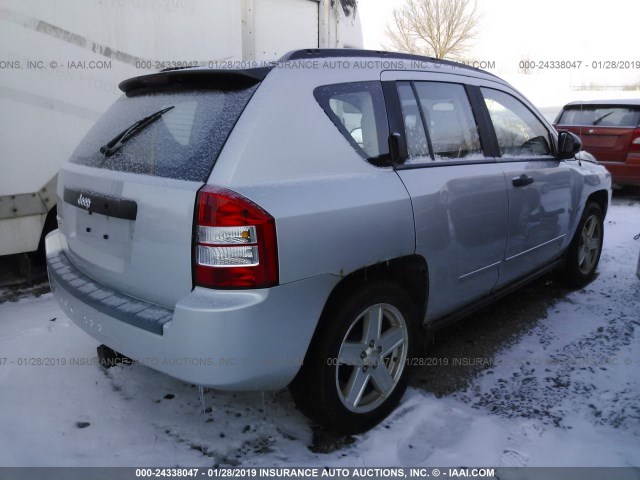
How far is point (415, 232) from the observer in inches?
98.9

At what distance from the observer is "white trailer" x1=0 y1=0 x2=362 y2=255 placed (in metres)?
3.69

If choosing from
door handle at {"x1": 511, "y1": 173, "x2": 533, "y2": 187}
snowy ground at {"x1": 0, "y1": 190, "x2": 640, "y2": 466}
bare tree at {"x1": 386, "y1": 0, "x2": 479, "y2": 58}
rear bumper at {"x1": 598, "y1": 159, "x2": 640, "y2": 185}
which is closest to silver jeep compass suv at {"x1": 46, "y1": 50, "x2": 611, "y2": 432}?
door handle at {"x1": 511, "y1": 173, "x2": 533, "y2": 187}

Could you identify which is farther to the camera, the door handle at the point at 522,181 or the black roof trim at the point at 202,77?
the door handle at the point at 522,181

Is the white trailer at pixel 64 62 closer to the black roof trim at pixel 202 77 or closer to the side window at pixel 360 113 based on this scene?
the black roof trim at pixel 202 77

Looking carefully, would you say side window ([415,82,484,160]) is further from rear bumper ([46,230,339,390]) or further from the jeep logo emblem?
the jeep logo emblem

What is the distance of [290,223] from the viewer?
199 centimetres

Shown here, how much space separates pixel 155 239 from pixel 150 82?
3.18ft

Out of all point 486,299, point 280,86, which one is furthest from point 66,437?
point 486,299

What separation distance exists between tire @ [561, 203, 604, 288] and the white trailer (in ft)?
9.60

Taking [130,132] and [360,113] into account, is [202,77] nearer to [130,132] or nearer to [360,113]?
[130,132]

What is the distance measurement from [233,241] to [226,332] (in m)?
0.34

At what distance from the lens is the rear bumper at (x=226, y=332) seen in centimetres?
192

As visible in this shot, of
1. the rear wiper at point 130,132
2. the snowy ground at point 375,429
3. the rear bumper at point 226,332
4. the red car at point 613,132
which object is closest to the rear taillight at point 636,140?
the red car at point 613,132

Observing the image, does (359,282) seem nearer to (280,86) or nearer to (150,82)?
(280,86)
